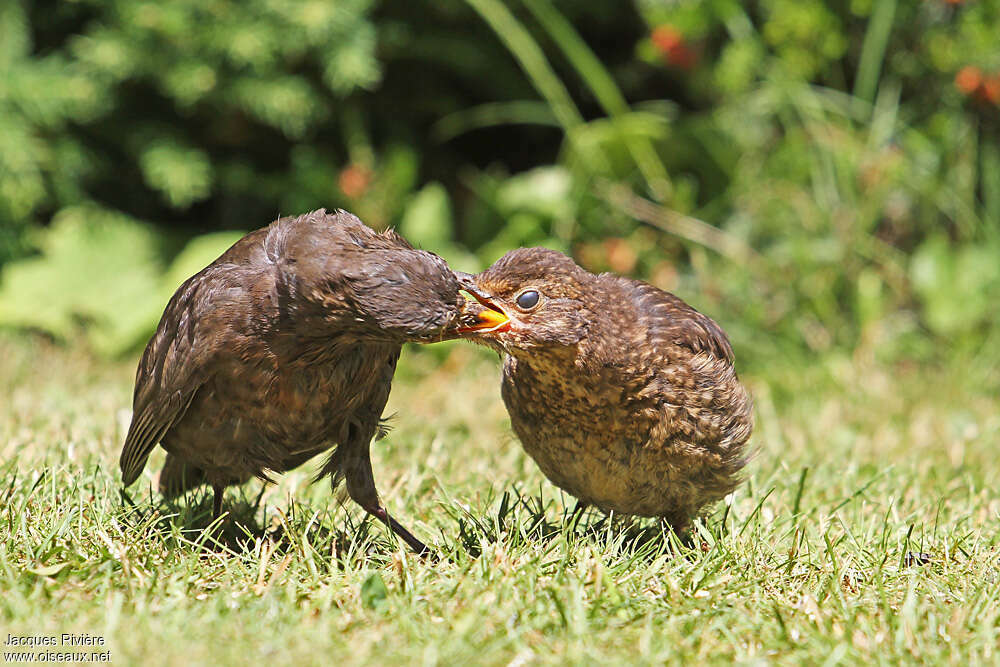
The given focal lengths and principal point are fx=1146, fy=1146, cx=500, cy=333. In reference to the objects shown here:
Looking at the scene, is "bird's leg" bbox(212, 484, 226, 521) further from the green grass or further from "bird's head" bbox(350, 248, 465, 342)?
"bird's head" bbox(350, 248, 465, 342)

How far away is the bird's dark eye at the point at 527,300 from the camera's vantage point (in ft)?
11.4

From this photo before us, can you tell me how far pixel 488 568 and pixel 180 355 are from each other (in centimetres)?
118

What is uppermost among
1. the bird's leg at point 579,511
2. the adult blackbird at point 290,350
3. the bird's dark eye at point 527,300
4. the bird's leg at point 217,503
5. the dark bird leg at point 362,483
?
the bird's dark eye at point 527,300

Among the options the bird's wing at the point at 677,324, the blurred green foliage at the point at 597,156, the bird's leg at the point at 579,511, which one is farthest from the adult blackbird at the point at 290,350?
the blurred green foliage at the point at 597,156

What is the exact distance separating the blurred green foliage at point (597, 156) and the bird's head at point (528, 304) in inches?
130

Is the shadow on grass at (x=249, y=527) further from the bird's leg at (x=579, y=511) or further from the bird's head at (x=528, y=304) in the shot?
the bird's head at (x=528, y=304)

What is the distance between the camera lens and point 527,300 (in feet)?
11.4

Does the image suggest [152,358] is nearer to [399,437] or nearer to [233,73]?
[399,437]

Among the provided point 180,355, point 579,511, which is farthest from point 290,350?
point 579,511

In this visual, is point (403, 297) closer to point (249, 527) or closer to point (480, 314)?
point (480, 314)

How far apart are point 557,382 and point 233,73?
14.0ft

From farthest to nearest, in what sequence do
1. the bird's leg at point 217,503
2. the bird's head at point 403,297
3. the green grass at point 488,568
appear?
the bird's leg at point 217,503
the bird's head at point 403,297
the green grass at point 488,568

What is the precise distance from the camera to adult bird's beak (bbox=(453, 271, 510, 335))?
3301 mm

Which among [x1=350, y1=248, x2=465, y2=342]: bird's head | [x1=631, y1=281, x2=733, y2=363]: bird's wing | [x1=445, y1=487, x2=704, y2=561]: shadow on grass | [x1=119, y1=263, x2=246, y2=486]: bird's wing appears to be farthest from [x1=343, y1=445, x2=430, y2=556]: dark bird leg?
[x1=631, y1=281, x2=733, y2=363]: bird's wing
